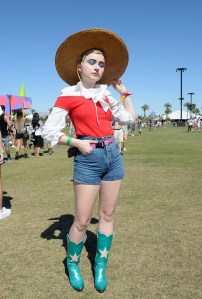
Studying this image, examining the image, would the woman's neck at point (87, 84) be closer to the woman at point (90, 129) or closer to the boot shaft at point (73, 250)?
the woman at point (90, 129)

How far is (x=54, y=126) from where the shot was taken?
2.68 metres

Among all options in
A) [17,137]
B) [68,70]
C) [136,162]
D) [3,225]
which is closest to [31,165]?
[17,137]

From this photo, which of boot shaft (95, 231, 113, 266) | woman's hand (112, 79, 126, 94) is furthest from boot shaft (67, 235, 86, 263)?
woman's hand (112, 79, 126, 94)

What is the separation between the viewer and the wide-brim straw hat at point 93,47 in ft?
9.04

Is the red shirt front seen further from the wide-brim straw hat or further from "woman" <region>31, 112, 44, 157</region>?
"woman" <region>31, 112, 44, 157</region>

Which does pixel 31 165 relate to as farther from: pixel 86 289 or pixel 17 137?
pixel 86 289

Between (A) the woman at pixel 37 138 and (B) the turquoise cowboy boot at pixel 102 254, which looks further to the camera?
(A) the woman at pixel 37 138

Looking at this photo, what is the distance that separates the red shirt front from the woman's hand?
359mm

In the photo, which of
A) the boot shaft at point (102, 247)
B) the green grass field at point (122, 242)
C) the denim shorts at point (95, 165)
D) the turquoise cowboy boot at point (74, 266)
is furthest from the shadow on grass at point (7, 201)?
the denim shorts at point (95, 165)

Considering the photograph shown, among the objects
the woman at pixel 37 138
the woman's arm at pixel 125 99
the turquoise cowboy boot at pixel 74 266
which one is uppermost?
the woman's arm at pixel 125 99

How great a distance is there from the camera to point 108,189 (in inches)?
111

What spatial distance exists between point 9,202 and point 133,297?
3.50m

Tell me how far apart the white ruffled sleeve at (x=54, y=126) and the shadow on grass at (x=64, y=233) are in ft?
4.54

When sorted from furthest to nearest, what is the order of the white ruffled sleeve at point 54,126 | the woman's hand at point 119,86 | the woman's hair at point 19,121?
the woman's hair at point 19,121, the woman's hand at point 119,86, the white ruffled sleeve at point 54,126
